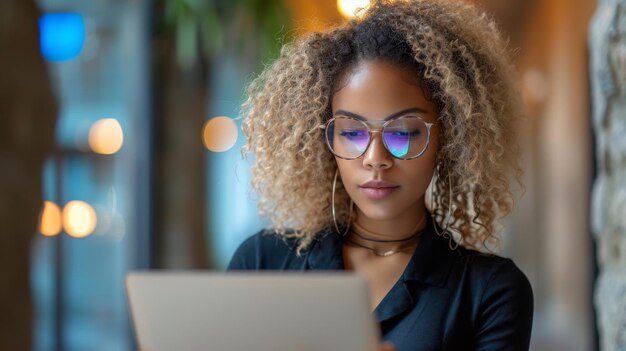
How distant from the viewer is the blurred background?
196 cm

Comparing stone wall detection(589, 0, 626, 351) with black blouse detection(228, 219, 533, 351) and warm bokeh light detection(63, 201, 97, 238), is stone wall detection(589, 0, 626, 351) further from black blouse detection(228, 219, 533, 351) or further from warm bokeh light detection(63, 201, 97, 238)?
warm bokeh light detection(63, 201, 97, 238)

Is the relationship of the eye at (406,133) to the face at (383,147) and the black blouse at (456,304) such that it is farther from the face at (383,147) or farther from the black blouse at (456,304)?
the black blouse at (456,304)

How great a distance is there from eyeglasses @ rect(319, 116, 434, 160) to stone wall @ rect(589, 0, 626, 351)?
2.38 feet

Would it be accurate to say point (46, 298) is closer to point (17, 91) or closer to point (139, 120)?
point (139, 120)

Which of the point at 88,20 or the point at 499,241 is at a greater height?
the point at 88,20

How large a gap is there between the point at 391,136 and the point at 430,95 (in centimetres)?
12

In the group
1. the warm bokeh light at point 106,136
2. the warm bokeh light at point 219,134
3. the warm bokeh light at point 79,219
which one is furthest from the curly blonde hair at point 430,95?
the warm bokeh light at point 219,134

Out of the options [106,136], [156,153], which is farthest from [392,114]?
[156,153]

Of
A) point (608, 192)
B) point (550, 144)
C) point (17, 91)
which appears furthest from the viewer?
point (550, 144)

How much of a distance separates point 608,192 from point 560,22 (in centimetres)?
379

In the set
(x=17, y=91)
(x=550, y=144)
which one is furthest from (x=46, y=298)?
(x=550, y=144)

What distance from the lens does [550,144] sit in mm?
6734

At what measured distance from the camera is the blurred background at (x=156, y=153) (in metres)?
1.96

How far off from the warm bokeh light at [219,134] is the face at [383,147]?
340cm
